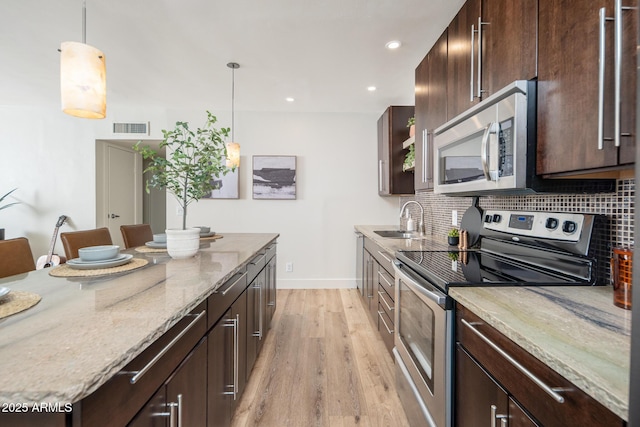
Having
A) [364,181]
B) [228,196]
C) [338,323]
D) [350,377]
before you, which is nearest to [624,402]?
[350,377]

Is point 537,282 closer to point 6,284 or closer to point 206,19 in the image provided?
point 6,284

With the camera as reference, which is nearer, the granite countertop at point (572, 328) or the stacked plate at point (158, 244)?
the granite countertop at point (572, 328)

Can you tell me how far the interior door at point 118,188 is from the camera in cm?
427

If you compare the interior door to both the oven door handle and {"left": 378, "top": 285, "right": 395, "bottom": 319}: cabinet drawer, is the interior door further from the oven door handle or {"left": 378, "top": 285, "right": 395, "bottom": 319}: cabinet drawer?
the oven door handle

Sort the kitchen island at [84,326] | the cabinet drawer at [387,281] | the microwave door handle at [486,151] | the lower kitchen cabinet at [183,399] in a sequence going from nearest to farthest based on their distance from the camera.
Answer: the kitchen island at [84,326]
the lower kitchen cabinet at [183,399]
the microwave door handle at [486,151]
the cabinet drawer at [387,281]

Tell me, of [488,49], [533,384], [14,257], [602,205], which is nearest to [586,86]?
[602,205]

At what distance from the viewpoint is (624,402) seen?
1.53 ft

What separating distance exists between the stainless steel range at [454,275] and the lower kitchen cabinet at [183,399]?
897 millimetres

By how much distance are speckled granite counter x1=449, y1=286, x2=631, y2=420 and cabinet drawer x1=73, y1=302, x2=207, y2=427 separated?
0.90 metres

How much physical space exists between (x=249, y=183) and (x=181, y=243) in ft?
8.68

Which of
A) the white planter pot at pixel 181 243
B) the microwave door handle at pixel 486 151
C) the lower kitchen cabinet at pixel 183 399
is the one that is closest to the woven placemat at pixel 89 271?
the white planter pot at pixel 181 243

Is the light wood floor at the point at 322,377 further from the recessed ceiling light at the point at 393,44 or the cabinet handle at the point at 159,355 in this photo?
the recessed ceiling light at the point at 393,44

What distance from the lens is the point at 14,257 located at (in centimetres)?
140

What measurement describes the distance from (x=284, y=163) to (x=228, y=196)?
91 centimetres
